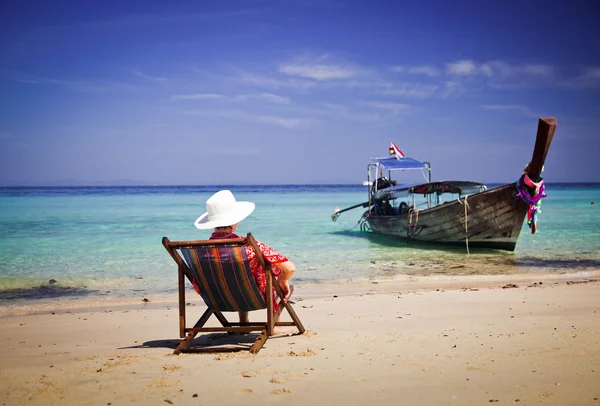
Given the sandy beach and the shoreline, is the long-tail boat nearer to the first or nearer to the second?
the shoreline

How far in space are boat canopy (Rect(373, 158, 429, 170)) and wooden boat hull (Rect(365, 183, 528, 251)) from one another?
7.15 feet

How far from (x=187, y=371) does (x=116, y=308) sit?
4159mm

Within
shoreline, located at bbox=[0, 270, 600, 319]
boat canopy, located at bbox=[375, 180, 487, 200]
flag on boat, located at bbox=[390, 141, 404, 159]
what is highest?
flag on boat, located at bbox=[390, 141, 404, 159]

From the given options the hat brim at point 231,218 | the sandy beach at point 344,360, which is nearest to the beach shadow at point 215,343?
the sandy beach at point 344,360

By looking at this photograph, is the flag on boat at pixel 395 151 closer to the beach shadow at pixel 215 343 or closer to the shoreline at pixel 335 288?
the shoreline at pixel 335 288

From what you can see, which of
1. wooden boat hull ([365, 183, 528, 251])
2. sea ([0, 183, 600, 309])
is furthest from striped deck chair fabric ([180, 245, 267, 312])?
wooden boat hull ([365, 183, 528, 251])

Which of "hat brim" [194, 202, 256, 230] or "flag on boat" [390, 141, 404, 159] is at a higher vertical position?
"flag on boat" [390, 141, 404, 159]

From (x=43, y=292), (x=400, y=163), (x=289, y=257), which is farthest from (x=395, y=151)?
(x=43, y=292)

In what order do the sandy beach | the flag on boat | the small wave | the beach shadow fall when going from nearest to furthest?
the sandy beach
the beach shadow
the small wave
the flag on boat

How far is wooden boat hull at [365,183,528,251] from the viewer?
42.3 feet

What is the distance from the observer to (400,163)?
17734 mm

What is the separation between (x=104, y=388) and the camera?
3.29m

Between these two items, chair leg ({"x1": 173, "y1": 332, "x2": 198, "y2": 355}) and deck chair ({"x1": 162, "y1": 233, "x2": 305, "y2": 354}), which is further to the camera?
chair leg ({"x1": 173, "y1": 332, "x2": 198, "y2": 355})

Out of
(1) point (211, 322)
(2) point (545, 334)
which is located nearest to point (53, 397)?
(1) point (211, 322)
